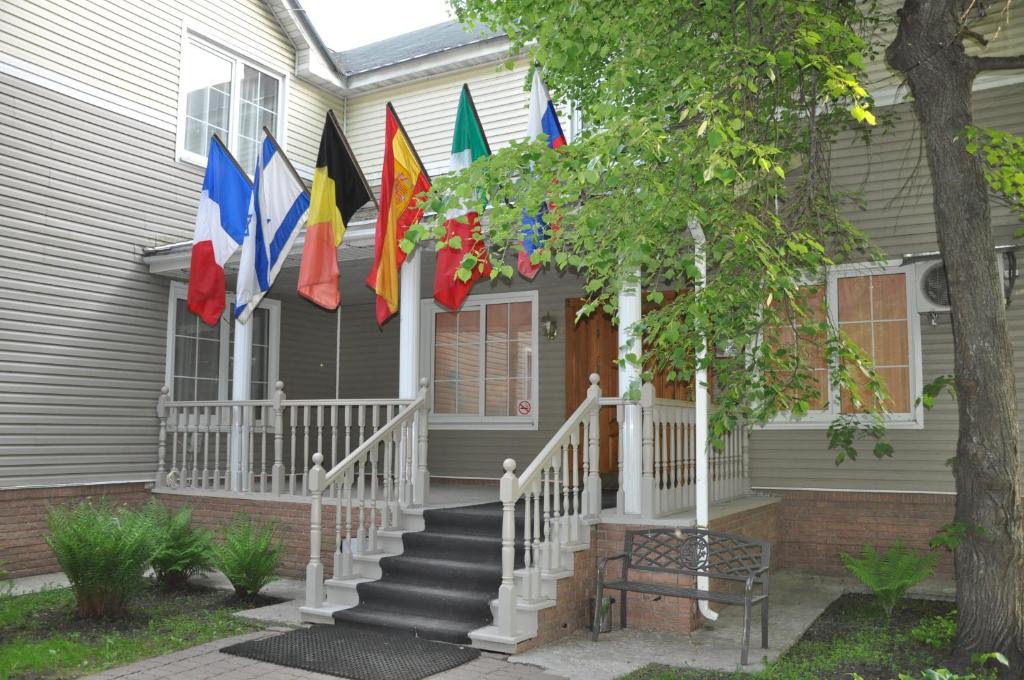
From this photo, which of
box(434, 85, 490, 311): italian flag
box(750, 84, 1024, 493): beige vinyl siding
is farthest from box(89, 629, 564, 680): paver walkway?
box(750, 84, 1024, 493): beige vinyl siding

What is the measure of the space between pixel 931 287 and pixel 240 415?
7.28 metres

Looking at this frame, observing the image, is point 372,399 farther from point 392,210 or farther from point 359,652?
point 359,652

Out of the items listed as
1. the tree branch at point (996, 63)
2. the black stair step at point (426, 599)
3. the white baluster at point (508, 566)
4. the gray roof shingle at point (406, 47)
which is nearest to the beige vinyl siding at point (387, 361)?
the gray roof shingle at point (406, 47)

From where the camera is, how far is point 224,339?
11.3 metres

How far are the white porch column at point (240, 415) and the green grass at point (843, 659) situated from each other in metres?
5.24

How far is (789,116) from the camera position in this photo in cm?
669

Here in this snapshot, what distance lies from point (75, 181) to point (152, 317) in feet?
5.60

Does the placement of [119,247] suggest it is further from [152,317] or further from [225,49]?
[225,49]

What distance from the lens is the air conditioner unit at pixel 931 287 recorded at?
8.66 m

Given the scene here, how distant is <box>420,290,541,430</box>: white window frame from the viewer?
436 inches

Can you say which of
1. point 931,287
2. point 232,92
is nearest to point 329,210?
point 232,92

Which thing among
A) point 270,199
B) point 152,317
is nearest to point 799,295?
point 270,199

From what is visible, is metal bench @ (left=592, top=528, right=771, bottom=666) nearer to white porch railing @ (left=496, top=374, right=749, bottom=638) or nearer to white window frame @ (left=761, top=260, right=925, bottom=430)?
white porch railing @ (left=496, top=374, right=749, bottom=638)

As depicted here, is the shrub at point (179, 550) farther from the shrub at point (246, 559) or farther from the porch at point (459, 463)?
the porch at point (459, 463)
